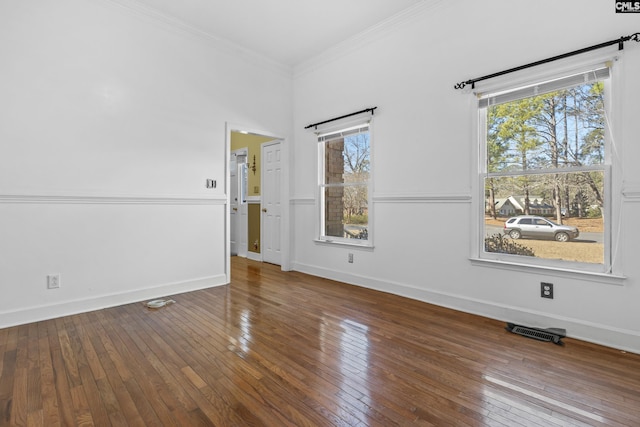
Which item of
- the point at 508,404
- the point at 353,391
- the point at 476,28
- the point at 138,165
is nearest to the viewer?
the point at 508,404

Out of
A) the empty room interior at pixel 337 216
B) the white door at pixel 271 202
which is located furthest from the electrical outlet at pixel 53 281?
the white door at pixel 271 202

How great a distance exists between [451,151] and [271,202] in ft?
10.7

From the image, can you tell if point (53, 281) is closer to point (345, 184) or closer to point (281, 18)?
point (345, 184)

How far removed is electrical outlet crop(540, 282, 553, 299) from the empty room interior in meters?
0.04

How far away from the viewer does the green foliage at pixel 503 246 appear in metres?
2.79

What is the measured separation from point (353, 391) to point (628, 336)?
2.07 m

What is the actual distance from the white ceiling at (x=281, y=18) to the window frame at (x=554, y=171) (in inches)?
57.2

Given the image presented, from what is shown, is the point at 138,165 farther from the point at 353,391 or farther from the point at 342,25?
the point at 353,391

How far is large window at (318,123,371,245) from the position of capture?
4086mm

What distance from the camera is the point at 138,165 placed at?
135 inches

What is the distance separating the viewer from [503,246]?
2908mm

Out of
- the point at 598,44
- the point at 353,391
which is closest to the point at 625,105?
the point at 598,44

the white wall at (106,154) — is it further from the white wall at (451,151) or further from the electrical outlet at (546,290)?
the electrical outlet at (546,290)

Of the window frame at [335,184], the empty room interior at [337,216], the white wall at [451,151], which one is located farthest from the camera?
the window frame at [335,184]
